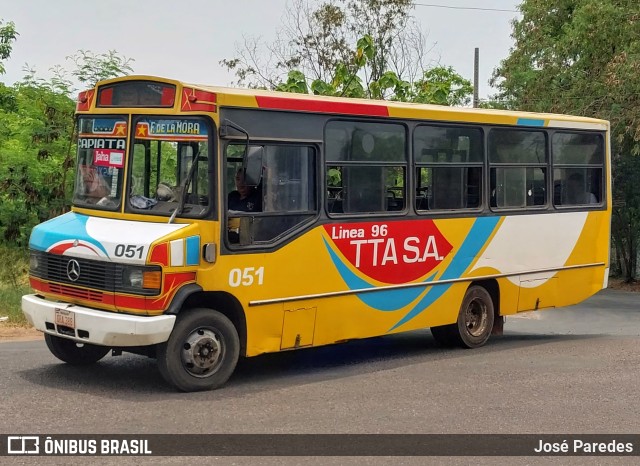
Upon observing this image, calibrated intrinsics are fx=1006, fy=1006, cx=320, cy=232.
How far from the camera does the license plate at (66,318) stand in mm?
8773

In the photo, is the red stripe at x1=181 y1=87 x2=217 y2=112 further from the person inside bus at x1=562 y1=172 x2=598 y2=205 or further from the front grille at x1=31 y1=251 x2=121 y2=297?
the person inside bus at x1=562 y1=172 x2=598 y2=205

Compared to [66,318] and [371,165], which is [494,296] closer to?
[371,165]

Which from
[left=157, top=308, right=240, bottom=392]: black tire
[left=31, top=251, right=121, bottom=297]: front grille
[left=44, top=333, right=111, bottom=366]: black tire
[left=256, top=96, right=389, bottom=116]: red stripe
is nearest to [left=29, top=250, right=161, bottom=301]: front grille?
[left=31, top=251, right=121, bottom=297]: front grille

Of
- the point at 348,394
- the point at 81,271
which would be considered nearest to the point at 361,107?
the point at 348,394

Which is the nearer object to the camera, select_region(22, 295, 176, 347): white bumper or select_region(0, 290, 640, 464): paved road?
select_region(0, 290, 640, 464): paved road

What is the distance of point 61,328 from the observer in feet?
29.4

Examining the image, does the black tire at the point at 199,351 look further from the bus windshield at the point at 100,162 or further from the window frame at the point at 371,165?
the window frame at the point at 371,165

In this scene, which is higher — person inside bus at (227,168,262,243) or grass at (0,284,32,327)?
person inside bus at (227,168,262,243)

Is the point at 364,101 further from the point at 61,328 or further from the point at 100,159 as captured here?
the point at 61,328

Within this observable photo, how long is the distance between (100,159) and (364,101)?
2.87 metres

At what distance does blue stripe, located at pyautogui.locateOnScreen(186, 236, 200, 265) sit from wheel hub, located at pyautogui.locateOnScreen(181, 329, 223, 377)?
644 millimetres

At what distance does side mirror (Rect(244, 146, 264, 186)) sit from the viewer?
902 cm

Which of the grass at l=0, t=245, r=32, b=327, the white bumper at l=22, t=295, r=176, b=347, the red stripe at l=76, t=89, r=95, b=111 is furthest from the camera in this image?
the grass at l=0, t=245, r=32, b=327

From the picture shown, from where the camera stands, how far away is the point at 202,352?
8.89 m
